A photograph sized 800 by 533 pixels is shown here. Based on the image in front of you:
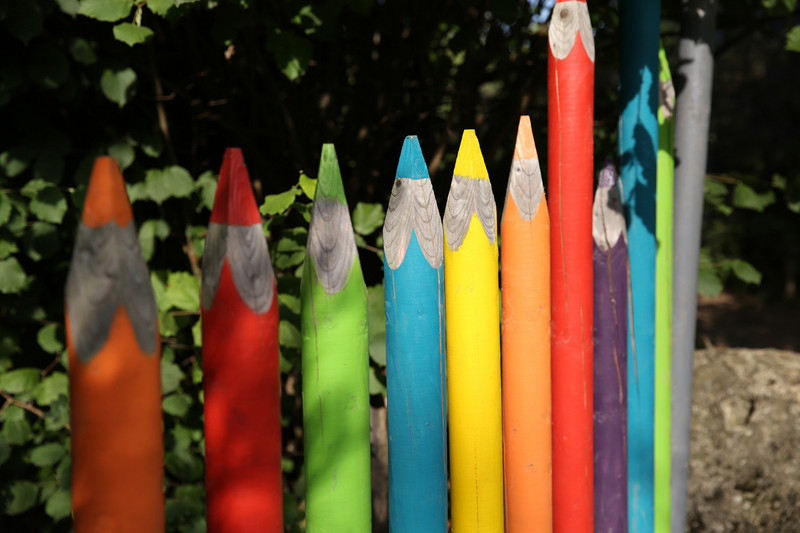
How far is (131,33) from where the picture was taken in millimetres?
1762

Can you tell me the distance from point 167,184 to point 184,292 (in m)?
0.34

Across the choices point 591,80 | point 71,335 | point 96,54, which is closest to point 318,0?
point 96,54

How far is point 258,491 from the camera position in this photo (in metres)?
1.20

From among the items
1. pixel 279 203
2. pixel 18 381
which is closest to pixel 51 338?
pixel 18 381

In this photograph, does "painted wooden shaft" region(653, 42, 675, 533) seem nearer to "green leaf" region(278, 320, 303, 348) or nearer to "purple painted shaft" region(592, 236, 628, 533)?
"purple painted shaft" region(592, 236, 628, 533)

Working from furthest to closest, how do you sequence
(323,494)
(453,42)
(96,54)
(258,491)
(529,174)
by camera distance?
(453,42)
(96,54)
(529,174)
(323,494)
(258,491)

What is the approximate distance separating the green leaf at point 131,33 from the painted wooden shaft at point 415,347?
836 millimetres

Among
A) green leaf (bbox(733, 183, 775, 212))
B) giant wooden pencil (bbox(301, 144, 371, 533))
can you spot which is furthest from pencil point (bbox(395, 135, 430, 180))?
green leaf (bbox(733, 183, 775, 212))

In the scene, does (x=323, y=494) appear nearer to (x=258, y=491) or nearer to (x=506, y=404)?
(x=258, y=491)

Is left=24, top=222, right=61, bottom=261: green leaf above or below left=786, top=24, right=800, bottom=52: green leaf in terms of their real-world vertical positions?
below

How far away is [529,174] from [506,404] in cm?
51

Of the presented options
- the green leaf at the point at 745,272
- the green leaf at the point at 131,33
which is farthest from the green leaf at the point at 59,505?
the green leaf at the point at 745,272

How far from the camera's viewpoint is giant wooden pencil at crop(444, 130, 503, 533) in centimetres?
142

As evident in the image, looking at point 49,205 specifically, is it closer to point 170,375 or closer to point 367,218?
point 170,375
